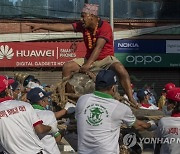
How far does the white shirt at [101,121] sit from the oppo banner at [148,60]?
21808mm

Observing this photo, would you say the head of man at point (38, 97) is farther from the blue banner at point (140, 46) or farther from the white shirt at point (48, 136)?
the blue banner at point (140, 46)

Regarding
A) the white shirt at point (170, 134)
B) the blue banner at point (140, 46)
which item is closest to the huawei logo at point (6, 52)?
the blue banner at point (140, 46)

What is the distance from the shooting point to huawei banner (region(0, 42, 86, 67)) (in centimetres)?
2875

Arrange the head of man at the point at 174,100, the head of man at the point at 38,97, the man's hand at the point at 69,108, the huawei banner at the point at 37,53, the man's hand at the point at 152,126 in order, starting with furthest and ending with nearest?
the huawei banner at the point at 37,53, the man's hand at the point at 69,108, the head of man at the point at 38,97, the man's hand at the point at 152,126, the head of man at the point at 174,100

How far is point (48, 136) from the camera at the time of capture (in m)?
8.28

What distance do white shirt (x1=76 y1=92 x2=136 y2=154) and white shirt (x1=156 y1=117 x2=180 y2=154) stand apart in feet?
1.77

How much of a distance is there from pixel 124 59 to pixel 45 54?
11.8ft

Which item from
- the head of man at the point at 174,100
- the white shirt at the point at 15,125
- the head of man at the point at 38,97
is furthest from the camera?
the head of man at the point at 38,97

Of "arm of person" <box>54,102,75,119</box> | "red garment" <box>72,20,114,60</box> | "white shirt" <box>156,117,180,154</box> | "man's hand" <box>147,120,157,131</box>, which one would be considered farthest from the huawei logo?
"white shirt" <box>156,117,180,154</box>

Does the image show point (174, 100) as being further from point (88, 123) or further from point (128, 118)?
point (88, 123)

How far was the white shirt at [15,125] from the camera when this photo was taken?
7.30 m

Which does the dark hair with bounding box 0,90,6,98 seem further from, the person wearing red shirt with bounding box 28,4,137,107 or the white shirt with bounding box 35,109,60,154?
the person wearing red shirt with bounding box 28,4,137,107

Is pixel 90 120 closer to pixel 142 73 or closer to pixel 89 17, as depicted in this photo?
pixel 89 17

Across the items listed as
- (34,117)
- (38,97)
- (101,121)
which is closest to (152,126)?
(101,121)
